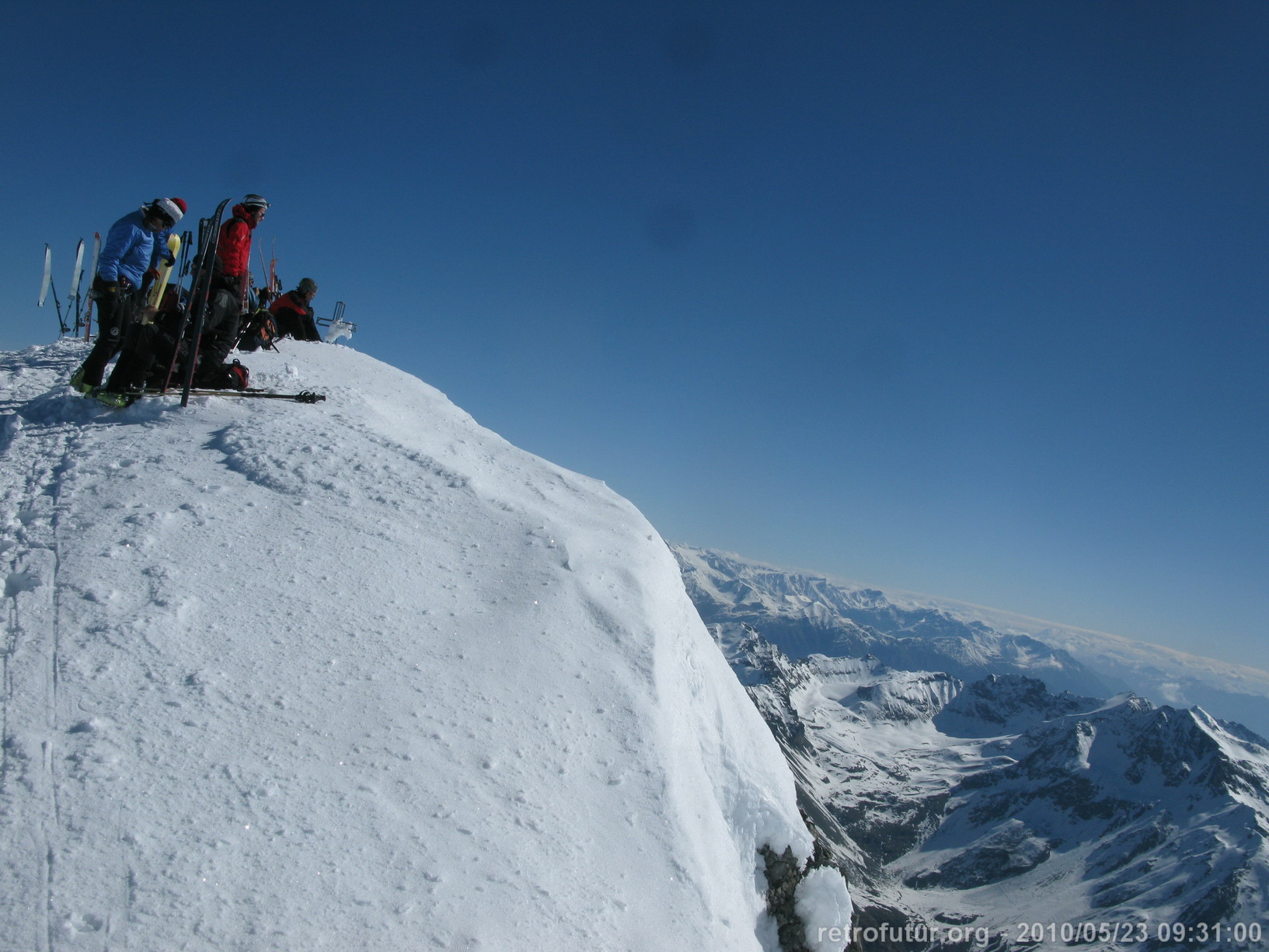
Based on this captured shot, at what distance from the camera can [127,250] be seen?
31.2 feet

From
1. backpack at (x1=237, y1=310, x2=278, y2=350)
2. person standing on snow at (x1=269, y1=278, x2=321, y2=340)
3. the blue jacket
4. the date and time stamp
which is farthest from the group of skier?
the date and time stamp

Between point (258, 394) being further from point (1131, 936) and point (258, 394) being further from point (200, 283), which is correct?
point (1131, 936)

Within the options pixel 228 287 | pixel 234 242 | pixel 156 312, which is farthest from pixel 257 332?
pixel 234 242

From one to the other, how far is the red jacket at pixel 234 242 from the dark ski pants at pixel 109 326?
138 centimetres

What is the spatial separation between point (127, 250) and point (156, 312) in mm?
1319

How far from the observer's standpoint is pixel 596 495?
492 inches

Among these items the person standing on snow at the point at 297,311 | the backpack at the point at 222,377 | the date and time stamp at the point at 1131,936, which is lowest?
the date and time stamp at the point at 1131,936

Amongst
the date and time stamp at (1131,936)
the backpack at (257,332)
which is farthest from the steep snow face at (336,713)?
the date and time stamp at (1131,936)

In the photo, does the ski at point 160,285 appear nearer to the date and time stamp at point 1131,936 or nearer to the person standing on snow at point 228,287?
the person standing on snow at point 228,287

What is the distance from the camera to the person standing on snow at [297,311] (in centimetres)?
1639

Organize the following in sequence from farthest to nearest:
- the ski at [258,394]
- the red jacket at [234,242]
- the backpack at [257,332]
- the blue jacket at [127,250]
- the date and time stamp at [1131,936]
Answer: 1. the date and time stamp at [1131,936]
2. the backpack at [257,332]
3. the red jacket at [234,242]
4. the ski at [258,394]
5. the blue jacket at [127,250]

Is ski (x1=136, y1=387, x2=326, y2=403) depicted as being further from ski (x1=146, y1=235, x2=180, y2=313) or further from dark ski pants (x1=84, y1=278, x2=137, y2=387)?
ski (x1=146, y1=235, x2=180, y2=313)

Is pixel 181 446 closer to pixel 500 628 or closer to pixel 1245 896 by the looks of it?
pixel 500 628

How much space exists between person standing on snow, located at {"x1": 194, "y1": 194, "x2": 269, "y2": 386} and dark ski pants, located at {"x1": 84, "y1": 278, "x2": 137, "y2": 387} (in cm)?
100
